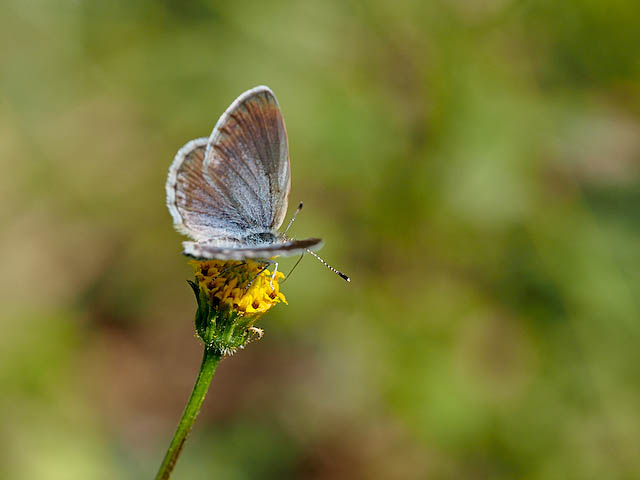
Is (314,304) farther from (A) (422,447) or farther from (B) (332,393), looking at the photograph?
(A) (422,447)

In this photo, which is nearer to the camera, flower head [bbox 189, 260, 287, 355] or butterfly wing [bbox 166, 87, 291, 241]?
flower head [bbox 189, 260, 287, 355]

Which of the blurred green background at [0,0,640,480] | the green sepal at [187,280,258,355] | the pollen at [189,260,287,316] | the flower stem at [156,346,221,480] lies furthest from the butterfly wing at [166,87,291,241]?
the blurred green background at [0,0,640,480]

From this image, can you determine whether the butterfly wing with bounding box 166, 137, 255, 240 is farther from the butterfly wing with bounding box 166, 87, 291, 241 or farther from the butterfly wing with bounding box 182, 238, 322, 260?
the butterfly wing with bounding box 182, 238, 322, 260

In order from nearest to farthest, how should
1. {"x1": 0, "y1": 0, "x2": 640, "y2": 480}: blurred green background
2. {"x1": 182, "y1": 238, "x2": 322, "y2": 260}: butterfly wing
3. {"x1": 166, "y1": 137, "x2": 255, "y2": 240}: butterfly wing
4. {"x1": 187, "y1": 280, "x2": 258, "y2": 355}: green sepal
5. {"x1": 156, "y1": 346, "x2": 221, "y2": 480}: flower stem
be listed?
{"x1": 156, "y1": 346, "x2": 221, "y2": 480}: flower stem → {"x1": 182, "y1": 238, "x2": 322, "y2": 260}: butterfly wing → {"x1": 187, "y1": 280, "x2": 258, "y2": 355}: green sepal → {"x1": 166, "y1": 137, "x2": 255, "y2": 240}: butterfly wing → {"x1": 0, "y1": 0, "x2": 640, "y2": 480}: blurred green background

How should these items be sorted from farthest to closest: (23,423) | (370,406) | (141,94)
Answer: (141,94) < (370,406) < (23,423)

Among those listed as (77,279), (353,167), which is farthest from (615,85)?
(77,279)

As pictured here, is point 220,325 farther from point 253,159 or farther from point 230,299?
point 253,159

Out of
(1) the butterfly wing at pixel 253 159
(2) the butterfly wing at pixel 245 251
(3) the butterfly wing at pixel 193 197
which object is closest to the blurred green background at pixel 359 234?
(1) the butterfly wing at pixel 253 159
